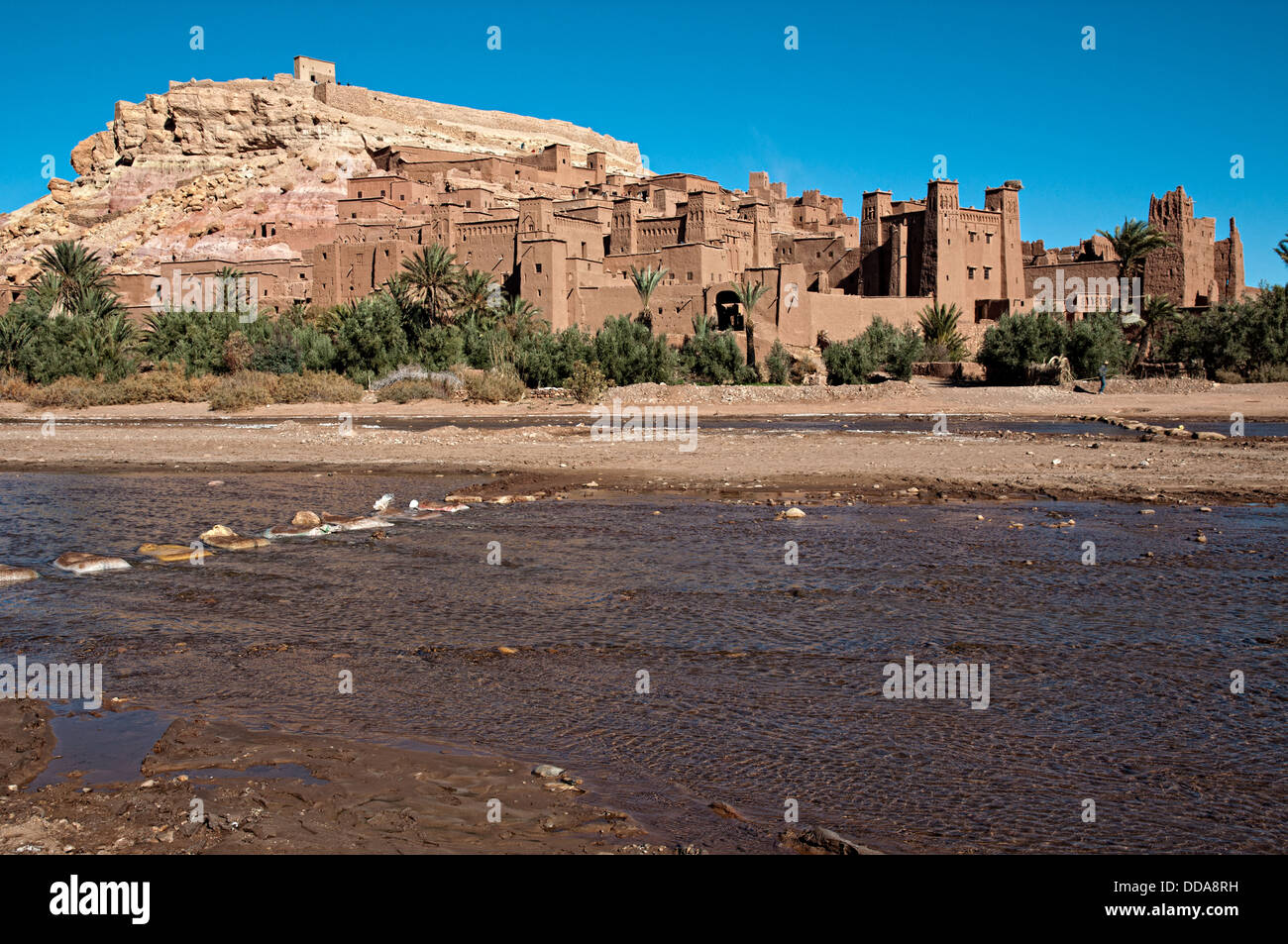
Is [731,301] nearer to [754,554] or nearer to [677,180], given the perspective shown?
[677,180]

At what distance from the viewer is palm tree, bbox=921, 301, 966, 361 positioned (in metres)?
39.2

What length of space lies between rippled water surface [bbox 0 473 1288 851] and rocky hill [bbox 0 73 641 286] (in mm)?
50390

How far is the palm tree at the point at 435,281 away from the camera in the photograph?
37812mm

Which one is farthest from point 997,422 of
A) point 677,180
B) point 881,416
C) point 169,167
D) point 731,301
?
point 169,167

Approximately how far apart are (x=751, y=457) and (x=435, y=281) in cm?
2380

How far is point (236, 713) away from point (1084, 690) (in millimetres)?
4347

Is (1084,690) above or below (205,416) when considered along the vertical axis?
below

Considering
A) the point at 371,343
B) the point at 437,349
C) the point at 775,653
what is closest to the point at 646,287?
the point at 437,349

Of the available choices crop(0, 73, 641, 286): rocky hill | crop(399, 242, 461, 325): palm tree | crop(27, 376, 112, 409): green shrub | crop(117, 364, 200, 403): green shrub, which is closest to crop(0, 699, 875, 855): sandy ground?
crop(117, 364, 200, 403): green shrub

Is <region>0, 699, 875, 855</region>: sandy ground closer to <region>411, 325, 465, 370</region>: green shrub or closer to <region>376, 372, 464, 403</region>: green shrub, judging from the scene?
<region>376, 372, 464, 403</region>: green shrub

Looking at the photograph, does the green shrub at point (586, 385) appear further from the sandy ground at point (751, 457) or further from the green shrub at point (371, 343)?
the green shrub at point (371, 343)
